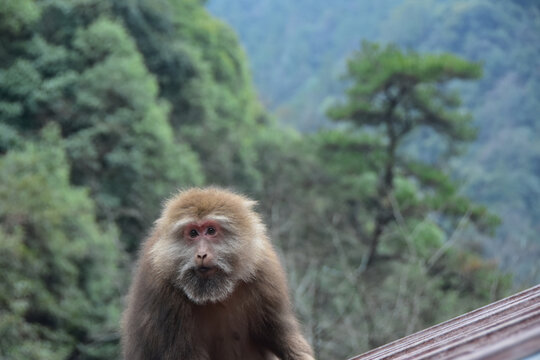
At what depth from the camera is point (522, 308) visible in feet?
7.22

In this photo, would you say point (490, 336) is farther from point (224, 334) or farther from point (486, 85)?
point (486, 85)

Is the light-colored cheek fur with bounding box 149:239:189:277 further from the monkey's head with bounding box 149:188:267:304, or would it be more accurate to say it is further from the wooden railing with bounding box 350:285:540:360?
the wooden railing with bounding box 350:285:540:360

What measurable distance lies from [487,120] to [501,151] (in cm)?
176

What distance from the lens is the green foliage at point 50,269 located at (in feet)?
29.1

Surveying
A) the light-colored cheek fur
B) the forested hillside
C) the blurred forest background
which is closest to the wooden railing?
the light-colored cheek fur

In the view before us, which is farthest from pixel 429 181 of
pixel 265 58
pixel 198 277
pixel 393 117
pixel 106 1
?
pixel 265 58

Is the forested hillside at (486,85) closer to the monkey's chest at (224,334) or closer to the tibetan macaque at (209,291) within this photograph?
the tibetan macaque at (209,291)

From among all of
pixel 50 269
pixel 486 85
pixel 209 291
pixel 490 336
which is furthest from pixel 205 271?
pixel 486 85

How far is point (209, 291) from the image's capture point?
2953mm

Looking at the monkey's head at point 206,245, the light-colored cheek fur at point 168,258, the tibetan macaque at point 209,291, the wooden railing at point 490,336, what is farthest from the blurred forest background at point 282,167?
the wooden railing at point 490,336

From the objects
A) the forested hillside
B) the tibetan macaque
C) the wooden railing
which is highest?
the forested hillside

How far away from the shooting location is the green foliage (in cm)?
886

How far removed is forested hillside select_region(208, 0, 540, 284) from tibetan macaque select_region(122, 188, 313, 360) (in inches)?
227

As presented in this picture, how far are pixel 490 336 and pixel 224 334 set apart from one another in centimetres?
160
